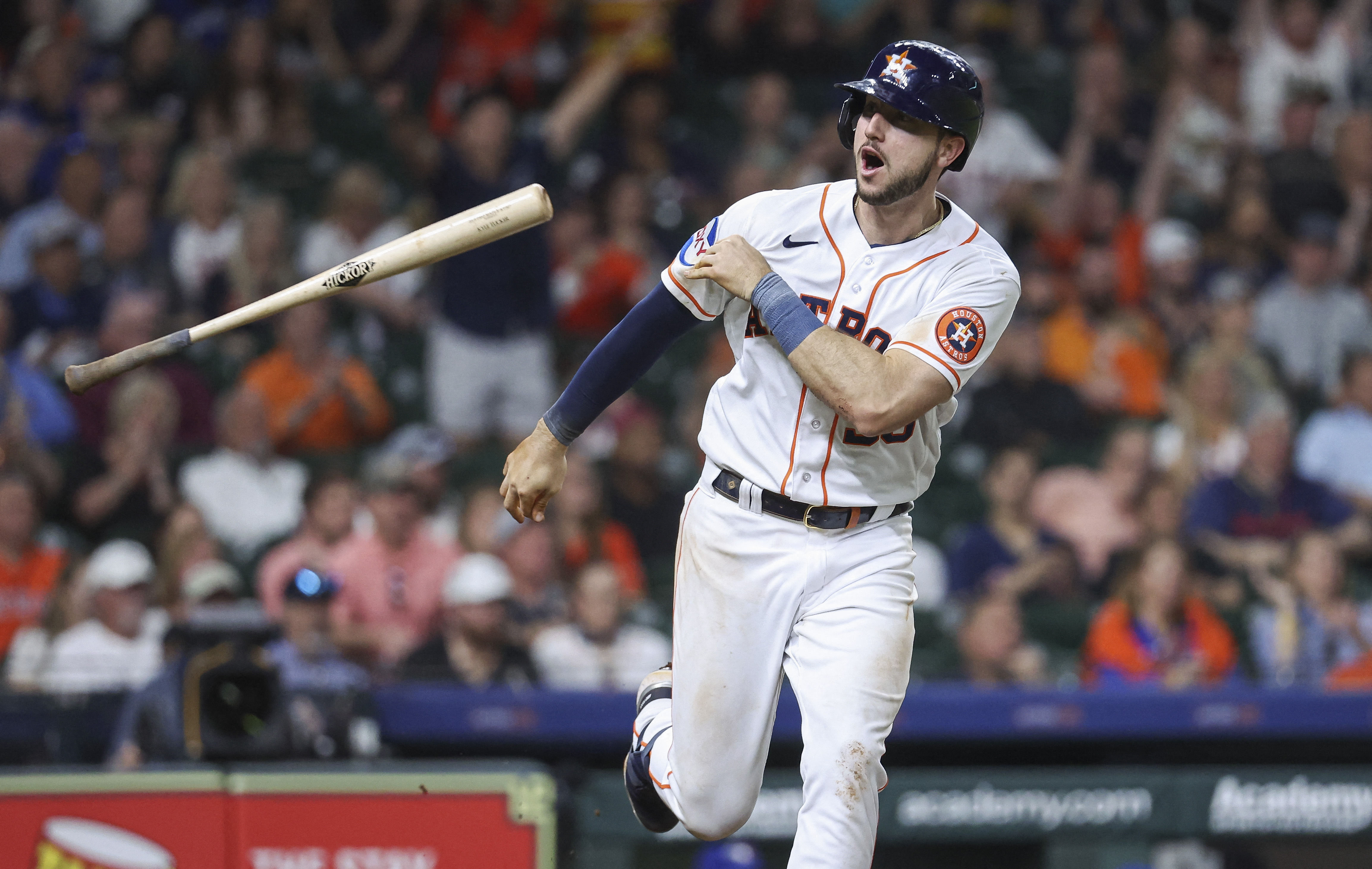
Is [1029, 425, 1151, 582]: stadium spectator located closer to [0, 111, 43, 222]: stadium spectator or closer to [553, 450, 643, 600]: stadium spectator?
[553, 450, 643, 600]: stadium spectator

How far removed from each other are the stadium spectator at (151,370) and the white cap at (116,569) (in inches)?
32.9

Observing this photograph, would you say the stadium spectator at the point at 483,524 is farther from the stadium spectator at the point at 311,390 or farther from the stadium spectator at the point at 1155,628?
the stadium spectator at the point at 1155,628

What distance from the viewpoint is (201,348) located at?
22.4 feet

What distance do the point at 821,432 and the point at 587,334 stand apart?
14.4 feet

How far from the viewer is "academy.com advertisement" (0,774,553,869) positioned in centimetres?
354

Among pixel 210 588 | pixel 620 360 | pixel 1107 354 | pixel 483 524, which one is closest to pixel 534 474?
pixel 620 360

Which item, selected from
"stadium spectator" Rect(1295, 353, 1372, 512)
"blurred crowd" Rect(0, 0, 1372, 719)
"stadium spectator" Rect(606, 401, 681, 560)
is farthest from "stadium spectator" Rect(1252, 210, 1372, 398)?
"stadium spectator" Rect(606, 401, 681, 560)

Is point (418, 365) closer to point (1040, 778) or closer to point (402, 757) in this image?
point (402, 757)

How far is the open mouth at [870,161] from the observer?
9.58 ft

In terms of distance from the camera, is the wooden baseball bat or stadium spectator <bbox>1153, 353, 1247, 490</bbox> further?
stadium spectator <bbox>1153, 353, 1247, 490</bbox>

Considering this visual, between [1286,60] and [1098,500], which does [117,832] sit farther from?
[1286,60]

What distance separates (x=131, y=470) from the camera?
20.2 ft

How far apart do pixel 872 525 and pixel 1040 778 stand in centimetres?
195

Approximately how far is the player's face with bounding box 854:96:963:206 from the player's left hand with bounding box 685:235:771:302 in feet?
0.79
